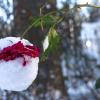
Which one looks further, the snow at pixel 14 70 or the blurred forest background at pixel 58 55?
the blurred forest background at pixel 58 55

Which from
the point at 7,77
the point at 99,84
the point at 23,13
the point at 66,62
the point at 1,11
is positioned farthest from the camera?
the point at 66,62

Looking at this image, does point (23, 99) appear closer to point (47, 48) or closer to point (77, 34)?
point (77, 34)

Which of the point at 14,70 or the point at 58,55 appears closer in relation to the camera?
the point at 14,70

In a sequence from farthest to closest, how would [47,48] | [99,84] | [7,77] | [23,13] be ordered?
[23,13] → [99,84] → [47,48] → [7,77]

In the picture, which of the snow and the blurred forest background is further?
the blurred forest background

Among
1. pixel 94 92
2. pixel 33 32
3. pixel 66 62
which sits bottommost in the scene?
pixel 94 92

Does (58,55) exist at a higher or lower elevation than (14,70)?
lower

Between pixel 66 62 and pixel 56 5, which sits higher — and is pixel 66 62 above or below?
below

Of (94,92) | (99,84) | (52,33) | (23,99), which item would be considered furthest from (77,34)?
(52,33)
